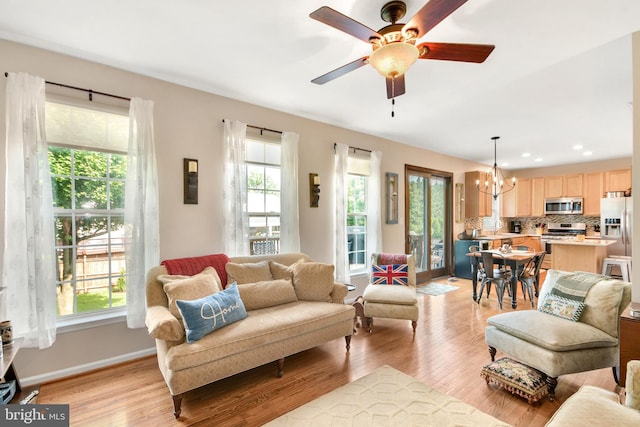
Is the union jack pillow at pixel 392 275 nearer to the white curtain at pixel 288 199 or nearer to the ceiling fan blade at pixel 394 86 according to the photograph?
the white curtain at pixel 288 199

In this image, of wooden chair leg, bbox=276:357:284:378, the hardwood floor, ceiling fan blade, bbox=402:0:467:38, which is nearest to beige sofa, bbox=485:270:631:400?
the hardwood floor

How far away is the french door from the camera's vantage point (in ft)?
19.4

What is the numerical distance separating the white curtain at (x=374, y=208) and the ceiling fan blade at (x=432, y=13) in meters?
3.23

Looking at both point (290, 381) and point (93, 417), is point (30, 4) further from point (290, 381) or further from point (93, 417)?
point (290, 381)

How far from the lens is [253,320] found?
2.56 meters

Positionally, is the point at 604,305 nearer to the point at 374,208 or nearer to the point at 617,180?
the point at 374,208

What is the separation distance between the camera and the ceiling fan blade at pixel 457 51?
1.86 metres

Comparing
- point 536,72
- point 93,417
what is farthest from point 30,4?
point 536,72

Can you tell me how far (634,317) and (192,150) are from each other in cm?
391

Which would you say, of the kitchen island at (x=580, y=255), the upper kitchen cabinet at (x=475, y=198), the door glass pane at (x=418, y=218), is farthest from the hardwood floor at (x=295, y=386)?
the upper kitchen cabinet at (x=475, y=198)

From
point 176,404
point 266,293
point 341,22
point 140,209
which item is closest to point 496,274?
point 266,293

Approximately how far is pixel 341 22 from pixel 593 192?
826cm

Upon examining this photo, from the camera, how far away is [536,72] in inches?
112

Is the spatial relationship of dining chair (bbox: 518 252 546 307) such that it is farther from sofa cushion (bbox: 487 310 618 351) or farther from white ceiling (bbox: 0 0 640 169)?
sofa cushion (bbox: 487 310 618 351)
